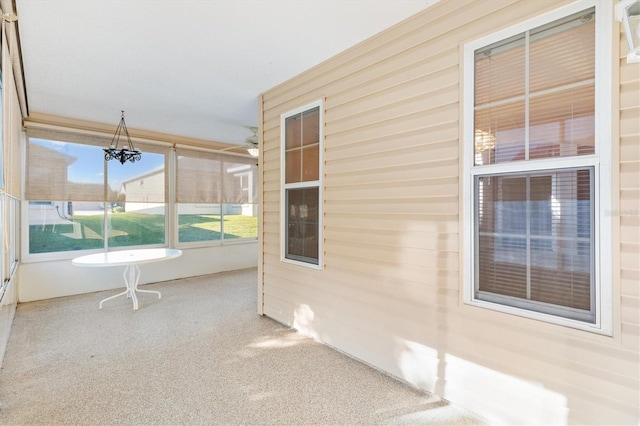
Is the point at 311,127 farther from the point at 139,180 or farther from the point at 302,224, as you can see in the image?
the point at 139,180

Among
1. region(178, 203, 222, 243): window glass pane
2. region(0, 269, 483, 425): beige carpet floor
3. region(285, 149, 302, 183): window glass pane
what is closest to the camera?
region(0, 269, 483, 425): beige carpet floor

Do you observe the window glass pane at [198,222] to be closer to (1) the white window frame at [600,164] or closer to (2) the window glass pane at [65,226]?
(2) the window glass pane at [65,226]

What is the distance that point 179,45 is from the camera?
2639mm

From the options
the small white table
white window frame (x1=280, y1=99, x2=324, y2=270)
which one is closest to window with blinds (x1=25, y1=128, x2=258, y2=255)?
the small white table

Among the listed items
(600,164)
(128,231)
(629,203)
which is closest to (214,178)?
(128,231)

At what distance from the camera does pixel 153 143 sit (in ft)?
18.7

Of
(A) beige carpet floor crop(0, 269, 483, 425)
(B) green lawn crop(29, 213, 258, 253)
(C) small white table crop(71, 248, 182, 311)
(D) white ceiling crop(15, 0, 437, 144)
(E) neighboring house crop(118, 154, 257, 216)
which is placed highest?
(D) white ceiling crop(15, 0, 437, 144)

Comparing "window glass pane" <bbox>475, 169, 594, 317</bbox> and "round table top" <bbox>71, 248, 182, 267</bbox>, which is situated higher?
"window glass pane" <bbox>475, 169, 594, 317</bbox>

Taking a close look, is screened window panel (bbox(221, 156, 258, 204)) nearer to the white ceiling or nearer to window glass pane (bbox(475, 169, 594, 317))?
the white ceiling

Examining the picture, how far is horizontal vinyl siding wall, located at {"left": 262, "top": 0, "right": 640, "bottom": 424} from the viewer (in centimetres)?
161

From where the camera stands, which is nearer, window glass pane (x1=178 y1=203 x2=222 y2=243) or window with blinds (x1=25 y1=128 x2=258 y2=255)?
window with blinds (x1=25 y1=128 x2=258 y2=255)

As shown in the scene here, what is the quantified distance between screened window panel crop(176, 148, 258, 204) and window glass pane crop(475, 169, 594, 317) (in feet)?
18.3

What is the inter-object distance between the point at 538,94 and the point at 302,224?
2292mm

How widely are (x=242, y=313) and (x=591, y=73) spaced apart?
3965 millimetres
